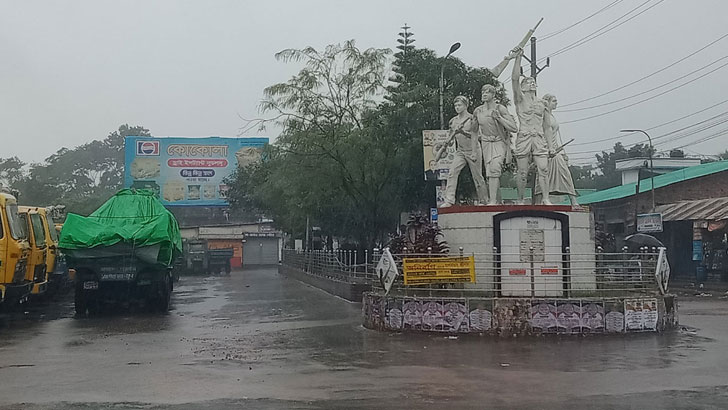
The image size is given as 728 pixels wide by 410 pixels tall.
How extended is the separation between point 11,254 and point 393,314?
7.39 meters

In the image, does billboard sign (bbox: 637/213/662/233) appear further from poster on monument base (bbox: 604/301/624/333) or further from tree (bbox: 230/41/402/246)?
poster on monument base (bbox: 604/301/624/333)

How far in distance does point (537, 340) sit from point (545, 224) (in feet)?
8.74

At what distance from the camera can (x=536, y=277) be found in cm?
1443

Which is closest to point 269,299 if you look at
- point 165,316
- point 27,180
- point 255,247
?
point 165,316

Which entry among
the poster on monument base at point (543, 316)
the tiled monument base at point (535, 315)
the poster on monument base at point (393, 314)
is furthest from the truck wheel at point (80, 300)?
the poster on monument base at point (543, 316)

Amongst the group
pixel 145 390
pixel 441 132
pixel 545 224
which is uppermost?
pixel 441 132

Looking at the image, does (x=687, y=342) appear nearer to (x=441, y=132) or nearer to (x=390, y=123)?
(x=441, y=132)

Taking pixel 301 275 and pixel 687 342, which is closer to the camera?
pixel 687 342

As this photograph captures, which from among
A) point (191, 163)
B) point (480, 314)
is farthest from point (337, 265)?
point (191, 163)

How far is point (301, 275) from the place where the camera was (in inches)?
1358

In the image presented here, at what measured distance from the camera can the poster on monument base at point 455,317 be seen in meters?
13.5

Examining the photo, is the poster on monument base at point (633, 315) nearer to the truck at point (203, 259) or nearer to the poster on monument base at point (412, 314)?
the poster on monument base at point (412, 314)

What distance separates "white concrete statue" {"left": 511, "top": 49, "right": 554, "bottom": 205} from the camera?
16219 mm

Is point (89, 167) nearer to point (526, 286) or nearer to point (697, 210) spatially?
point (697, 210)
